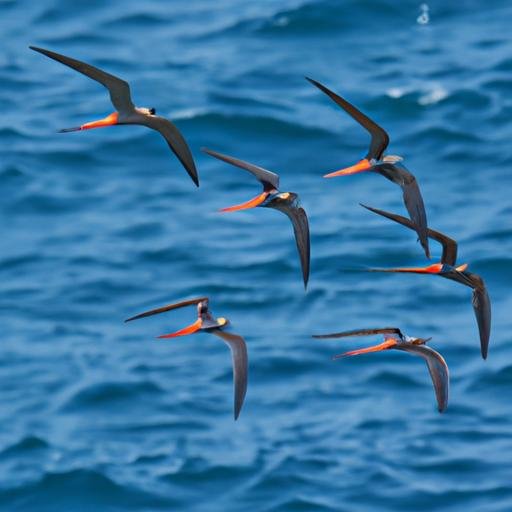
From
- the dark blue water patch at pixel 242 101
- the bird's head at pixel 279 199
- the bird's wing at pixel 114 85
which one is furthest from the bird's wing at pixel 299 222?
the dark blue water patch at pixel 242 101

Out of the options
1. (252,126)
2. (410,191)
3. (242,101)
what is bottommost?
(252,126)

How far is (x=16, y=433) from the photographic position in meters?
37.8

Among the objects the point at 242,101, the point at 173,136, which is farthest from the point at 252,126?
the point at 173,136

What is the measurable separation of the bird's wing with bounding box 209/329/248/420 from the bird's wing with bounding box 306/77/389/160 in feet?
5.62

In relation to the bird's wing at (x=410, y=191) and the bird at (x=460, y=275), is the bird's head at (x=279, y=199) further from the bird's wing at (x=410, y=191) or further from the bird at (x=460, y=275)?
the bird at (x=460, y=275)

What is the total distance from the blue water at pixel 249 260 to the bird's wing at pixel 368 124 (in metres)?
22.5

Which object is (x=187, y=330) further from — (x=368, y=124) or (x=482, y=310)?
(x=482, y=310)

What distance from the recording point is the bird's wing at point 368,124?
10.1 m

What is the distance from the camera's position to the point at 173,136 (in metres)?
11.7

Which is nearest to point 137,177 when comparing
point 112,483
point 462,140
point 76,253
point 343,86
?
point 76,253

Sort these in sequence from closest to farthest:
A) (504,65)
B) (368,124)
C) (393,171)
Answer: (368,124) → (393,171) → (504,65)

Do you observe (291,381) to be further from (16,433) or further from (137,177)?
(137,177)

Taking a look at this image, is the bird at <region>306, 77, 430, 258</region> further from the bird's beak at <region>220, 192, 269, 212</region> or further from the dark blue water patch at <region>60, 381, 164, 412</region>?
the dark blue water patch at <region>60, 381, 164, 412</region>

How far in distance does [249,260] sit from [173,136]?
32.1m
